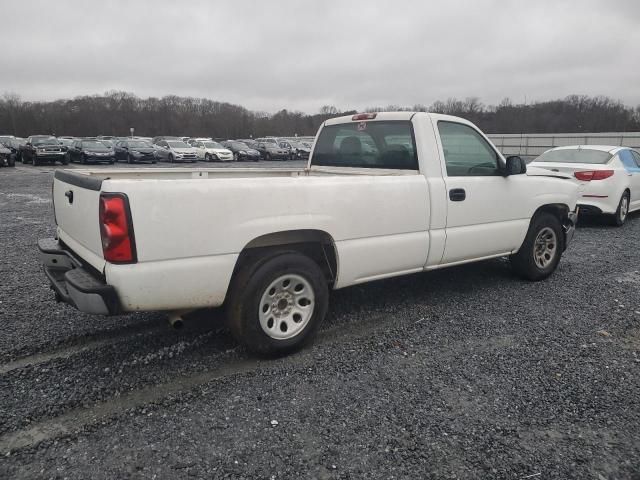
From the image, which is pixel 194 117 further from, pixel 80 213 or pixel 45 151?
pixel 80 213

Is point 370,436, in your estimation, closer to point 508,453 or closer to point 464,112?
point 508,453

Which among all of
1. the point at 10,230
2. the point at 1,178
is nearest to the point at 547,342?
the point at 10,230

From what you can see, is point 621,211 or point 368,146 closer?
point 368,146

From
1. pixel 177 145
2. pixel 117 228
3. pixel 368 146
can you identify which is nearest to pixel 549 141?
pixel 177 145

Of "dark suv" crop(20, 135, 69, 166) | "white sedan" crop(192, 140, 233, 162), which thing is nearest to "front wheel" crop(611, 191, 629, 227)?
"white sedan" crop(192, 140, 233, 162)

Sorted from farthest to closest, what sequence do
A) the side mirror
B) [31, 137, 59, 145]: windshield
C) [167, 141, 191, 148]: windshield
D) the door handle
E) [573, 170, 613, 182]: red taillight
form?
[167, 141, 191, 148]: windshield, [31, 137, 59, 145]: windshield, [573, 170, 613, 182]: red taillight, the side mirror, the door handle

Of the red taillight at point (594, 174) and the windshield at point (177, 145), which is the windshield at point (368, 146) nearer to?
the red taillight at point (594, 174)

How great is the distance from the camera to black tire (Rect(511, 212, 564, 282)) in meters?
5.11

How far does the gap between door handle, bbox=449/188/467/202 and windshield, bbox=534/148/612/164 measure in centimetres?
609

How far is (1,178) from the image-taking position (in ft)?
60.8

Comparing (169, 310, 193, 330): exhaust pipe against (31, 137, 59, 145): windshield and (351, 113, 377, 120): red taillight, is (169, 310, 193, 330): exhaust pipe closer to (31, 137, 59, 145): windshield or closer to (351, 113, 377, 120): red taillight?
(351, 113, 377, 120): red taillight

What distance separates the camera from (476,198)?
14.4 ft

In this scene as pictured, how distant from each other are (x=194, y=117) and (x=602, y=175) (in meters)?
79.1

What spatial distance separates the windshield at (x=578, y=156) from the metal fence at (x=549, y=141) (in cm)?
2571
